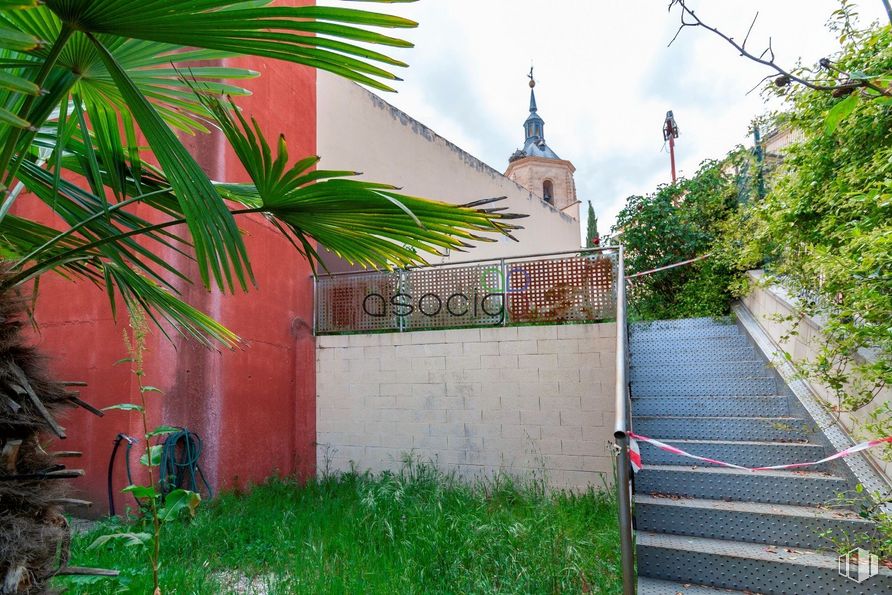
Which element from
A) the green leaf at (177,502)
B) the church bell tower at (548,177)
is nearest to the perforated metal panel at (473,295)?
the green leaf at (177,502)

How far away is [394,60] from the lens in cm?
133

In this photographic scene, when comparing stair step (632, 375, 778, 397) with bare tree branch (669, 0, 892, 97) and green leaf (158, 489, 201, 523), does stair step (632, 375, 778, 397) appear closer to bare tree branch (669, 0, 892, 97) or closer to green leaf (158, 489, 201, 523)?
bare tree branch (669, 0, 892, 97)

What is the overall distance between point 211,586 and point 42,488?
5.56ft

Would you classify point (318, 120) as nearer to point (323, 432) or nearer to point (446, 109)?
point (323, 432)

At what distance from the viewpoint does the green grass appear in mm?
2666

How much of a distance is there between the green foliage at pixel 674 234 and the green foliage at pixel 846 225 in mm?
3338

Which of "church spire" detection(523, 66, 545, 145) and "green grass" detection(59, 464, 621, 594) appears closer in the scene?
"green grass" detection(59, 464, 621, 594)

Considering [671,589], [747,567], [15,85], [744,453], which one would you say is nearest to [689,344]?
[744,453]

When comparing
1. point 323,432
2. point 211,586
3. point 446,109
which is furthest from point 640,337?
point 446,109

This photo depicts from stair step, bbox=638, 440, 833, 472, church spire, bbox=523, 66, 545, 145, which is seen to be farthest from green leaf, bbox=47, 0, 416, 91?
church spire, bbox=523, 66, 545, 145

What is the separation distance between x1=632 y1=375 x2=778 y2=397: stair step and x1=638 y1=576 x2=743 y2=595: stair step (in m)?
1.89

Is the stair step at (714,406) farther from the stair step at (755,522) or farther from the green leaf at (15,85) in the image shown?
the green leaf at (15,85)

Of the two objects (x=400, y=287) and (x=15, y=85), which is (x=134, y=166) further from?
(x=400, y=287)

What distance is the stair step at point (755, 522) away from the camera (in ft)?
8.11
